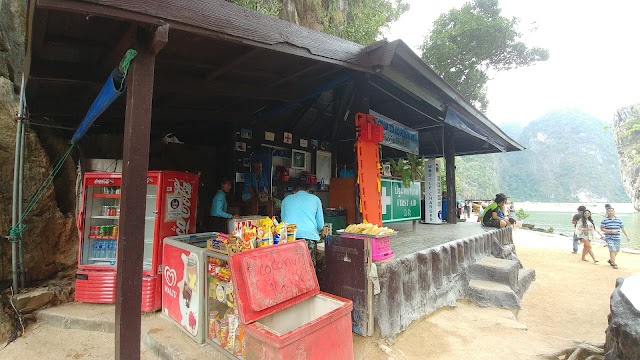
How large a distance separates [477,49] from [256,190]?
2185cm

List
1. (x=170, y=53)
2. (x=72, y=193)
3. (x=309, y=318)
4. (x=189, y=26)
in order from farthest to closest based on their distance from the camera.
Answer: (x=72, y=193) → (x=170, y=53) → (x=309, y=318) → (x=189, y=26)

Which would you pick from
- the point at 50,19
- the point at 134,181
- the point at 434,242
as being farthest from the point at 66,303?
the point at 434,242

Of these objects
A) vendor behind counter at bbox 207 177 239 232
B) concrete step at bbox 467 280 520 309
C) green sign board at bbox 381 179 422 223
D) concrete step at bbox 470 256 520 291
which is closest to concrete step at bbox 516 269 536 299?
concrete step at bbox 470 256 520 291

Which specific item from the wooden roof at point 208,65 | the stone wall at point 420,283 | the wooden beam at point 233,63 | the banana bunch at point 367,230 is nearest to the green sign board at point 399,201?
the stone wall at point 420,283

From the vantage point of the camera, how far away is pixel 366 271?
3.78 metres

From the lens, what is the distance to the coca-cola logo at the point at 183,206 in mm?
4691

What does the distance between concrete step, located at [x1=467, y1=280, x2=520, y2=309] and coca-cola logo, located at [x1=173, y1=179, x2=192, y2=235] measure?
5539 millimetres

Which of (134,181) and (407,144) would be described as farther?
(407,144)

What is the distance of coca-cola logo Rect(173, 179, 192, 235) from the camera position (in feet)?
15.4

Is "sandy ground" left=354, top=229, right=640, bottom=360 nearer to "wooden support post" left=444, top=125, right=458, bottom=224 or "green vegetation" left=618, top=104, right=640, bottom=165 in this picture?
"wooden support post" left=444, top=125, right=458, bottom=224

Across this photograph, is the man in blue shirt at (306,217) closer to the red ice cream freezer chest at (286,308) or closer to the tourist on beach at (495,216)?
the red ice cream freezer chest at (286,308)

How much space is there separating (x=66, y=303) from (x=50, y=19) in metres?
4.16

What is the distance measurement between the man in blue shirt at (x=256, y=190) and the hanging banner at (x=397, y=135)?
127 inches

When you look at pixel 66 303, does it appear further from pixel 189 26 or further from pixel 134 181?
pixel 189 26
